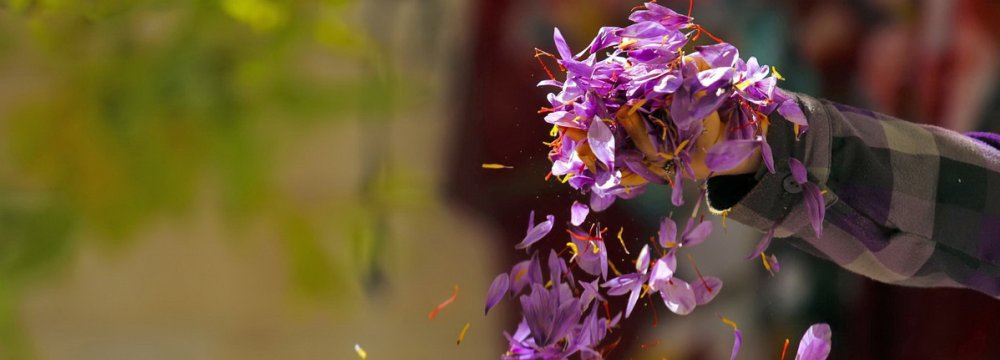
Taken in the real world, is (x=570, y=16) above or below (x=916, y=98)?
above

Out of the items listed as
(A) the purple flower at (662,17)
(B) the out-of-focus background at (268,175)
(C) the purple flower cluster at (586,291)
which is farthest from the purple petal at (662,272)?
(B) the out-of-focus background at (268,175)

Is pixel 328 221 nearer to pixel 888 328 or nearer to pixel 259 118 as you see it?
pixel 259 118

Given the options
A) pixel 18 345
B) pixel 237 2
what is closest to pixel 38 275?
pixel 18 345

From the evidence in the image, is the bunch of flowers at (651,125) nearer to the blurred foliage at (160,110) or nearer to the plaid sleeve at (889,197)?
the plaid sleeve at (889,197)

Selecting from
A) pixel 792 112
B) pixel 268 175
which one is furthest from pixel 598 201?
pixel 268 175

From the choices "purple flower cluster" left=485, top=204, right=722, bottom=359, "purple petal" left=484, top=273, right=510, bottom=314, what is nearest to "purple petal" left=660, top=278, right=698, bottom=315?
"purple flower cluster" left=485, top=204, right=722, bottom=359

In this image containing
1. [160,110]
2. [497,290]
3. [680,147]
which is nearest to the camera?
[680,147]

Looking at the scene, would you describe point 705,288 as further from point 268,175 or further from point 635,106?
point 268,175
